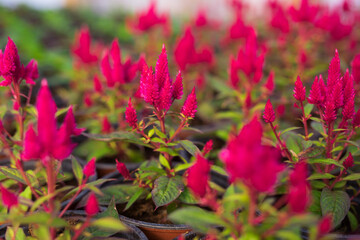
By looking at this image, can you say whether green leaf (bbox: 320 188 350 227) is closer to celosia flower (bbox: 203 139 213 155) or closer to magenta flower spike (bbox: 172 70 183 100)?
celosia flower (bbox: 203 139 213 155)

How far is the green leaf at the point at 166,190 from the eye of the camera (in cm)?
131

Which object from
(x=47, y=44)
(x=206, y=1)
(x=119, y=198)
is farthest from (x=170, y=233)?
(x=206, y=1)

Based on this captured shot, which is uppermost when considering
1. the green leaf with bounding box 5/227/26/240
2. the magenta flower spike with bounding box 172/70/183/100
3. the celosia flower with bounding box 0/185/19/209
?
the magenta flower spike with bounding box 172/70/183/100

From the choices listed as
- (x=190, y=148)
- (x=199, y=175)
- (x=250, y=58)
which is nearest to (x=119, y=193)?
(x=190, y=148)

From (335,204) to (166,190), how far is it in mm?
601

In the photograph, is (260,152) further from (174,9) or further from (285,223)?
(174,9)

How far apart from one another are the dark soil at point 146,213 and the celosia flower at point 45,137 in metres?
0.73

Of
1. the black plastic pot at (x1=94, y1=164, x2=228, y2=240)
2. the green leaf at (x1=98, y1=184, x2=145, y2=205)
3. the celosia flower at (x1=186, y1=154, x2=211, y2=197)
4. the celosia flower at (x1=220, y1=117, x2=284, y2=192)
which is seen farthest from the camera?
the green leaf at (x1=98, y1=184, x2=145, y2=205)

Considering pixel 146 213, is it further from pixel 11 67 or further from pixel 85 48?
pixel 85 48

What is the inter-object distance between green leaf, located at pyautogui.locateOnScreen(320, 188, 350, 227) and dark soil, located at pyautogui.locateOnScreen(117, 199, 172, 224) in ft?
1.98

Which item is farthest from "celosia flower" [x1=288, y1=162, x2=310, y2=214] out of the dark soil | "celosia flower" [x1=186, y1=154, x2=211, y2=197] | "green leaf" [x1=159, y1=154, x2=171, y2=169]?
the dark soil

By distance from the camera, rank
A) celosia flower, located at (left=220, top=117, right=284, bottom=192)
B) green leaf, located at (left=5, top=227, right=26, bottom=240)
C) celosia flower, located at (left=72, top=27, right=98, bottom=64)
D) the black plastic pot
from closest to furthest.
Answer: celosia flower, located at (left=220, top=117, right=284, bottom=192)
green leaf, located at (left=5, top=227, right=26, bottom=240)
the black plastic pot
celosia flower, located at (left=72, top=27, right=98, bottom=64)

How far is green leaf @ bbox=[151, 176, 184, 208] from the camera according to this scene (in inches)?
51.4

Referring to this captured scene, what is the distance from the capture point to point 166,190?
135 centimetres
